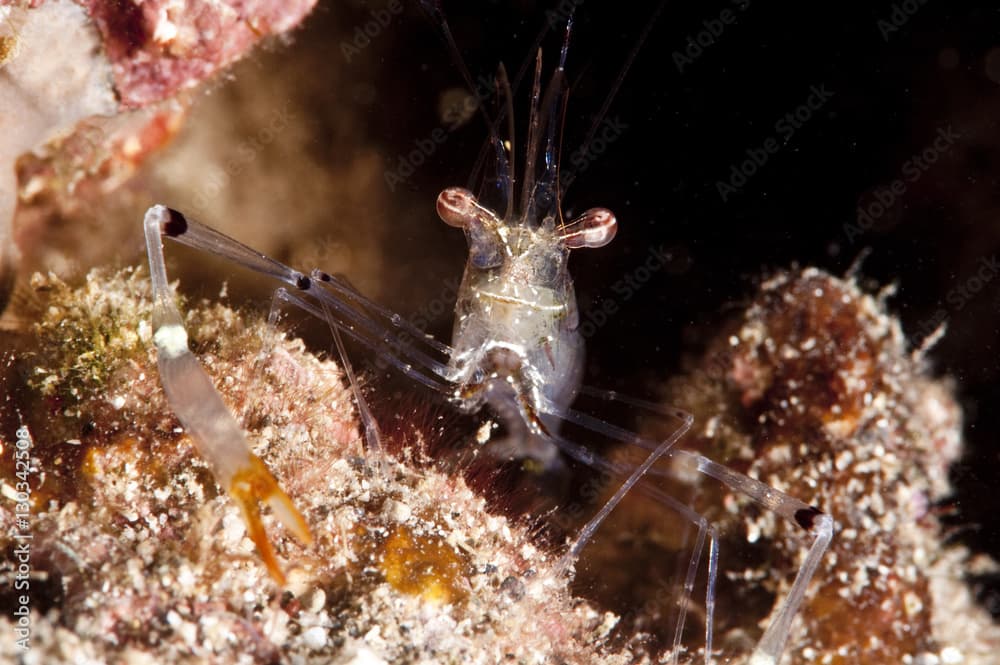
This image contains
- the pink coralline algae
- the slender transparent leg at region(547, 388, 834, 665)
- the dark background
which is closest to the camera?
the slender transparent leg at region(547, 388, 834, 665)

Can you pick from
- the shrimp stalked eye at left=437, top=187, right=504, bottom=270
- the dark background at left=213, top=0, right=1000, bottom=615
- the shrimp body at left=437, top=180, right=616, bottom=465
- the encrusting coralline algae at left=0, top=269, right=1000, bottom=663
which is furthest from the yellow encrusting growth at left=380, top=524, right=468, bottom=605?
the dark background at left=213, top=0, right=1000, bottom=615

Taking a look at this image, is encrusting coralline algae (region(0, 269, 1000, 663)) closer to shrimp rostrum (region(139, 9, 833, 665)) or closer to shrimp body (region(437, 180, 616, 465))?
shrimp rostrum (region(139, 9, 833, 665))

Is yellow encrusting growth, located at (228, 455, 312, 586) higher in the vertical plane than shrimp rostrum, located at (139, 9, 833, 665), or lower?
lower

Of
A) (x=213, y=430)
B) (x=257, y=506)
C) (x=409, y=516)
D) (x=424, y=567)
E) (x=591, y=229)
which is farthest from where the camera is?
(x=591, y=229)

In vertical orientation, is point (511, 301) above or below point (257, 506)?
above

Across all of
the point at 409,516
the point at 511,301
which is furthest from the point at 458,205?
the point at 409,516

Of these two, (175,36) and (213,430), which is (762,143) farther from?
(213,430)

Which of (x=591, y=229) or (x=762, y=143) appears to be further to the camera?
(x=762, y=143)

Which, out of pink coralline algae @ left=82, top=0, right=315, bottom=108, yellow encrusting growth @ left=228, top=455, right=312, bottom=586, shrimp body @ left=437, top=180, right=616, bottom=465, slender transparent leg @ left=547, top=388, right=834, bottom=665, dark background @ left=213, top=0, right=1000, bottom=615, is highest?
dark background @ left=213, top=0, right=1000, bottom=615
